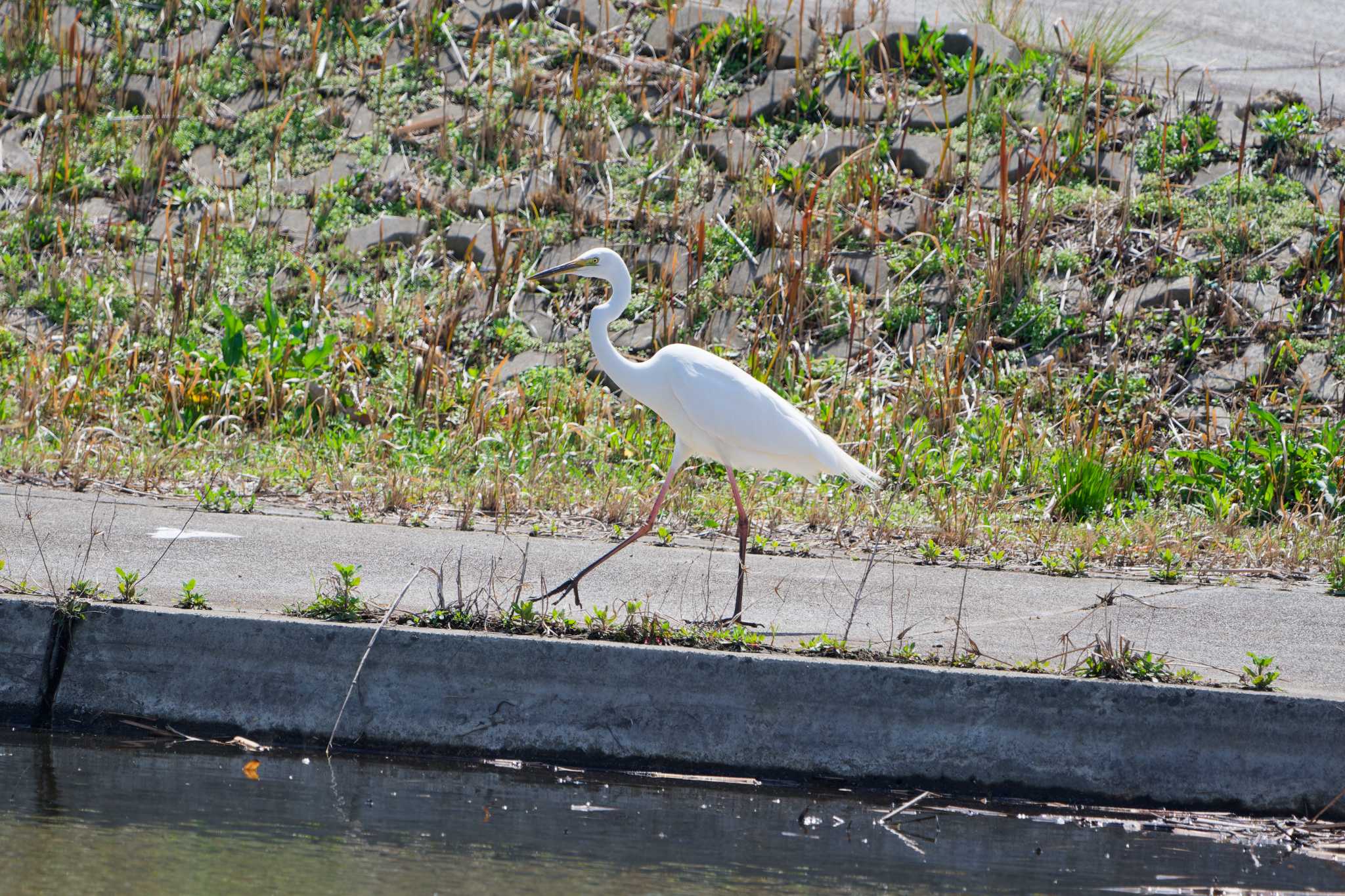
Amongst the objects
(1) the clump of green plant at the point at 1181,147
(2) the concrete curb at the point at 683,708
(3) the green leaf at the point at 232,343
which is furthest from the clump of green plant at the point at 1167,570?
→ (3) the green leaf at the point at 232,343

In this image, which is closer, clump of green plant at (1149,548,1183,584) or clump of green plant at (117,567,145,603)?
clump of green plant at (117,567,145,603)

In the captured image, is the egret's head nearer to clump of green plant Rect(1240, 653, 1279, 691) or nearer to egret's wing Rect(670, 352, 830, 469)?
egret's wing Rect(670, 352, 830, 469)

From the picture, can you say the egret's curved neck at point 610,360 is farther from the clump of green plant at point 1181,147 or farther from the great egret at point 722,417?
the clump of green plant at point 1181,147

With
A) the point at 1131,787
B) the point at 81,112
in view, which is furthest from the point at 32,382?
the point at 1131,787

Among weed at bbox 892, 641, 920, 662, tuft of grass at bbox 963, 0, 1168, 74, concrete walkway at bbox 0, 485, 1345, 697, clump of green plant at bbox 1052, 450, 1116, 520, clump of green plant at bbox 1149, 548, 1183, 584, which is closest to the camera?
weed at bbox 892, 641, 920, 662

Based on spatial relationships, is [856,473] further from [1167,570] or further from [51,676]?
[51,676]

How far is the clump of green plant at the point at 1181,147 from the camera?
39.1ft

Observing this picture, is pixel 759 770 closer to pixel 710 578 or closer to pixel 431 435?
pixel 710 578

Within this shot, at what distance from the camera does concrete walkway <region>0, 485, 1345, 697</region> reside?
5426 millimetres

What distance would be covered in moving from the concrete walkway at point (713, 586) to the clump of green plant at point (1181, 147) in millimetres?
6178

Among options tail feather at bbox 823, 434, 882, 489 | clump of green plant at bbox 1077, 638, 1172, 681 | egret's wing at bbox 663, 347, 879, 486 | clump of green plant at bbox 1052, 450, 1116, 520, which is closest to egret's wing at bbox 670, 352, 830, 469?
egret's wing at bbox 663, 347, 879, 486

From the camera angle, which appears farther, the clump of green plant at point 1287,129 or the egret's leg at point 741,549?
the clump of green plant at point 1287,129

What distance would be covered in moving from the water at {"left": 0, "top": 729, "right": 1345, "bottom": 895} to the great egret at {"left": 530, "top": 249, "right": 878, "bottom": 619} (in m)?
2.07

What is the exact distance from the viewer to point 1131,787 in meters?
4.57
